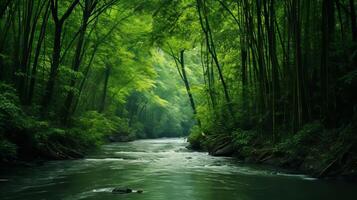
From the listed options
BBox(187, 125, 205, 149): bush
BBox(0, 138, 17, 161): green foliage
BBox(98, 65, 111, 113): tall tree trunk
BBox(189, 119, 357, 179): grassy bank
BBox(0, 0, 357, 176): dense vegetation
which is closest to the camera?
BBox(189, 119, 357, 179): grassy bank

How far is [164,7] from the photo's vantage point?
49.2 ft

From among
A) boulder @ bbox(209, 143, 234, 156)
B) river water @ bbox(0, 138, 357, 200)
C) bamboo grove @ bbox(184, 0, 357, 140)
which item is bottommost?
river water @ bbox(0, 138, 357, 200)

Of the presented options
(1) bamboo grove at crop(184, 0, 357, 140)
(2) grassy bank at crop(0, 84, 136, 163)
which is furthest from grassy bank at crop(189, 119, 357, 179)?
(2) grassy bank at crop(0, 84, 136, 163)

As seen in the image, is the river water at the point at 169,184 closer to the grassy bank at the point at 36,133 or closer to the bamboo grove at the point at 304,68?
the grassy bank at the point at 36,133

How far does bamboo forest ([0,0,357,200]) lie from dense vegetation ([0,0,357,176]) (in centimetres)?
5

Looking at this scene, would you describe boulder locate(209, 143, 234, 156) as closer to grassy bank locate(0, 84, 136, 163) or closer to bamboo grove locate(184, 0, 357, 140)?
bamboo grove locate(184, 0, 357, 140)

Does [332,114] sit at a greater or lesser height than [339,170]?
greater

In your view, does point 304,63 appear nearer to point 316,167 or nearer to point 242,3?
point 316,167

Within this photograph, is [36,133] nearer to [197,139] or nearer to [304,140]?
[304,140]

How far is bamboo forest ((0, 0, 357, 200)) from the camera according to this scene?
7.46 m

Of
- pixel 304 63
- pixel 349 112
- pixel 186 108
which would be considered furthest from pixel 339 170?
pixel 186 108

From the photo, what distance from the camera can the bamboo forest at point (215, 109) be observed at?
7457mm

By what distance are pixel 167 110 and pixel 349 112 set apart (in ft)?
122

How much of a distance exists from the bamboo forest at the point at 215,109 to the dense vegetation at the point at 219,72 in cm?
5
